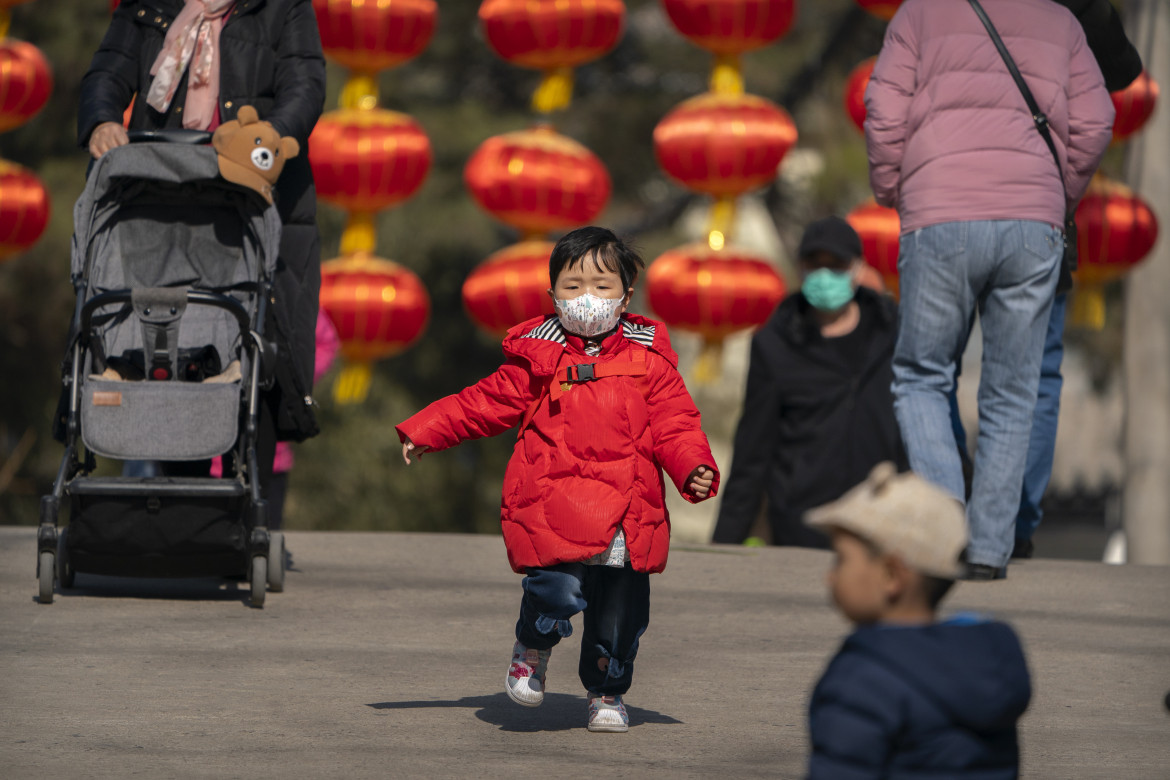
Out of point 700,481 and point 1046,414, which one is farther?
point 1046,414

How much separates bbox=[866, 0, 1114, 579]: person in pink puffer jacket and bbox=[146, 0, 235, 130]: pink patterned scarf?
2.09m

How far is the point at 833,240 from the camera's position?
717 centimetres

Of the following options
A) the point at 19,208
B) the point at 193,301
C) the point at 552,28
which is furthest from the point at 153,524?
the point at 552,28

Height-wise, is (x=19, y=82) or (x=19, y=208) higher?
(x=19, y=82)

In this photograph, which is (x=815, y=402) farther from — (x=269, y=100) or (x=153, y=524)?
(x=153, y=524)

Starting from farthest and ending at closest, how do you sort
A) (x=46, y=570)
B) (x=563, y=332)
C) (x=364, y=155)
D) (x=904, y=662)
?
1. (x=364, y=155)
2. (x=46, y=570)
3. (x=563, y=332)
4. (x=904, y=662)

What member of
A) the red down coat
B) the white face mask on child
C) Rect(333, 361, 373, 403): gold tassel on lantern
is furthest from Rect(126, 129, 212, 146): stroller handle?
Rect(333, 361, 373, 403): gold tassel on lantern

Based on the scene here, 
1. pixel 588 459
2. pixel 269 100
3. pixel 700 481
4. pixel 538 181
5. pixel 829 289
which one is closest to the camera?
pixel 700 481

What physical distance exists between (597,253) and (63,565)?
7.79ft

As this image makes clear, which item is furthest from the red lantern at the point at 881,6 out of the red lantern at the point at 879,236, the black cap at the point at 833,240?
the black cap at the point at 833,240

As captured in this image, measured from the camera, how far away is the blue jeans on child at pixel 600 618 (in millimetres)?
3908

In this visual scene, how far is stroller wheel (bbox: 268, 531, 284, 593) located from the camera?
5.63 metres

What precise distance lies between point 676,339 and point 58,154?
6.12 metres

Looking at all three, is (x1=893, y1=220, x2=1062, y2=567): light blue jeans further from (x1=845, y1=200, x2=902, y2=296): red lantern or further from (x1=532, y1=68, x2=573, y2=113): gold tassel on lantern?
(x1=532, y1=68, x2=573, y2=113): gold tassel on lantern
